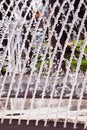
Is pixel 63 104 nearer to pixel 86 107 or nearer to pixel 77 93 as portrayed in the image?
pixel 86 107

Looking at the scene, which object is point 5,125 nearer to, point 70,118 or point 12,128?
point 12,128

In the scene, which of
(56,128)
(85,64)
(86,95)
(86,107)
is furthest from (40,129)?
(85,64)

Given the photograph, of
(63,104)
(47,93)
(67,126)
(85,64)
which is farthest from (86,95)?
(85,64)

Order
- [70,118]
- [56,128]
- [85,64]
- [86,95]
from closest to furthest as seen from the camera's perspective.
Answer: [56,128] → [86,95] → [70,118] → [85,64]

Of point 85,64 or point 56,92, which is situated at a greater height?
point 85,64

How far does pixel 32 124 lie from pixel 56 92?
4.44 feet

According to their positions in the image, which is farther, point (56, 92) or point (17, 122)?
point (56, 92)

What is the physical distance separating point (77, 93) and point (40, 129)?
56.9 inches

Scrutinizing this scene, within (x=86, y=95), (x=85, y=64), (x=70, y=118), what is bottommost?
(x=70, y=118)

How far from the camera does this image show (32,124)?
11.4 ft

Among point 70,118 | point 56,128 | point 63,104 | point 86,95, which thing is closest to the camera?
point 56,128

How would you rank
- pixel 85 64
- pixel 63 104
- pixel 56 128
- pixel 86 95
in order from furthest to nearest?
pixel 85 64 < pixel 63 104 < pixel 86 95 < pixel 56 128

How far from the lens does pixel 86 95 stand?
4605mm

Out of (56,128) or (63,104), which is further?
(63,104)
